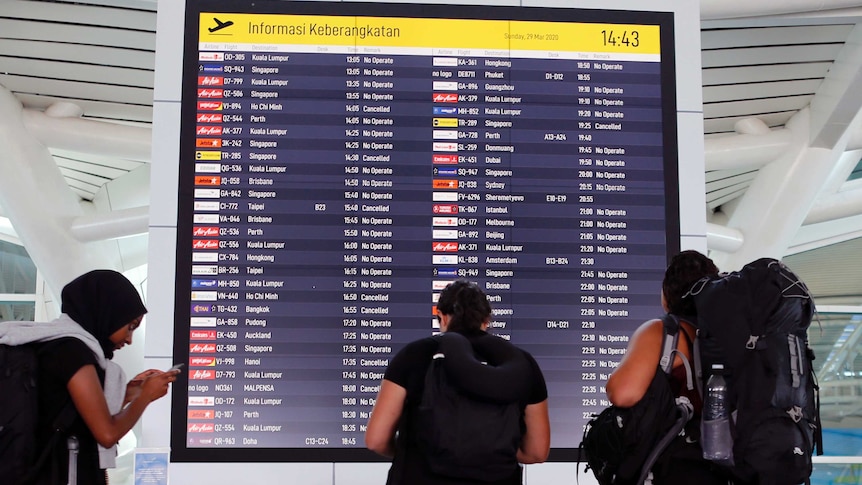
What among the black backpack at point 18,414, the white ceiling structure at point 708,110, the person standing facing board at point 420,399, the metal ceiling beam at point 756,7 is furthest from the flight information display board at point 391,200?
the metal ceiling beam at point 756,7

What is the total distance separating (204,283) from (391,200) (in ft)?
3.34

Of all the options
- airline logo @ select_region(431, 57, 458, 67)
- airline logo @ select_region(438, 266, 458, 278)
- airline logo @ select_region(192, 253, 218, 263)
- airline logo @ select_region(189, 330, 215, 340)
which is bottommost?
airline logo @ select_region(189, 330, 215, 340)

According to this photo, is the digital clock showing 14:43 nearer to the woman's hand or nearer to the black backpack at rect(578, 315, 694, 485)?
the black backpack at rect(578, 315, 694, 485)

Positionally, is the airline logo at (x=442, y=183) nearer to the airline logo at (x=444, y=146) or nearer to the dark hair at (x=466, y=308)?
the airline logo at (x=444, y=146)

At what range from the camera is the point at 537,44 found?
477 centimetres

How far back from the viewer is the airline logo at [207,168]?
455 cm

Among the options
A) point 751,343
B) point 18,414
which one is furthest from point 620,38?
point 18,414

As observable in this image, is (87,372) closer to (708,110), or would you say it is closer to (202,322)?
(202,322)

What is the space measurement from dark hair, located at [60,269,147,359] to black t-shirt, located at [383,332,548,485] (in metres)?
0.97

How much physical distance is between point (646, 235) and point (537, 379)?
165 cm

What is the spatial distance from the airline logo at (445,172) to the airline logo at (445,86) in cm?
43

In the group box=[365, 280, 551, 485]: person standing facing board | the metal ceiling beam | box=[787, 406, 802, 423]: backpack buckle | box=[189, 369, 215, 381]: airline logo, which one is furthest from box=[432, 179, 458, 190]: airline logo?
the metal ceiling beam

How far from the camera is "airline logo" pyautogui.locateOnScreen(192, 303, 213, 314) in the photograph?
4.42m

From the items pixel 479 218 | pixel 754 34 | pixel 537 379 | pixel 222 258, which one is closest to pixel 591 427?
pixel 537 379
